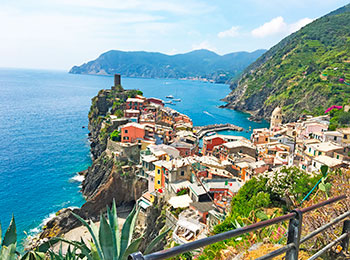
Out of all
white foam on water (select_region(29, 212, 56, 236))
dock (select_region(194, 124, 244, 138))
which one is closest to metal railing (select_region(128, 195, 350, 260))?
white foam on water (select_region(29, 212, 56, 236))

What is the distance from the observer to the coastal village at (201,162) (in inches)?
817

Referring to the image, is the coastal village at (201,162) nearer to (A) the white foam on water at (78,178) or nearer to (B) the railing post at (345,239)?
(A) the white foam on water at (78,178)

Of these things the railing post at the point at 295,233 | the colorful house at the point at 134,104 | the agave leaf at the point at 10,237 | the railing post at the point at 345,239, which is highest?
the railing post at the point at 295,233

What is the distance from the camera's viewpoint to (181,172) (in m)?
26.8

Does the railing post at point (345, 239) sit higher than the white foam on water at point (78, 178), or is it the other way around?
the railing post at point (345, 239)

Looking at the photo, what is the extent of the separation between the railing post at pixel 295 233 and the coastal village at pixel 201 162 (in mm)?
13075

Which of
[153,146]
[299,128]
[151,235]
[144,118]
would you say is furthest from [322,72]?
[151,235]

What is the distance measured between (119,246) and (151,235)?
1885 centimetres

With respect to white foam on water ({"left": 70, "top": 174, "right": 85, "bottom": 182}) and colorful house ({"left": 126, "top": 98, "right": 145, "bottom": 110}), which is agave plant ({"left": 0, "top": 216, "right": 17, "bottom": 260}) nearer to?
white foam on water ({"left": 70, "top": 174, "right": 85, "bottom": 182})

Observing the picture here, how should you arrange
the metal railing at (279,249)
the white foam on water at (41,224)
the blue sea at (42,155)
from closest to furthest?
1. the metal railing at (279,249)
2. the white foam on water at (41,224)
3. the blue sea at (42,155)

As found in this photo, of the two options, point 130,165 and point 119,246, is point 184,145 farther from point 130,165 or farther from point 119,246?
point 119,246

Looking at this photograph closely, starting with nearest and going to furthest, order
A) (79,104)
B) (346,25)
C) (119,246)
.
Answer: (119,246)
(79,104)
(346,25)

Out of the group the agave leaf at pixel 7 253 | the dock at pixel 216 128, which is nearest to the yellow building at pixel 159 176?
the agave leaf at pixel 7 253

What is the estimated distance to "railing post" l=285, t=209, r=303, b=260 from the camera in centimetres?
258
